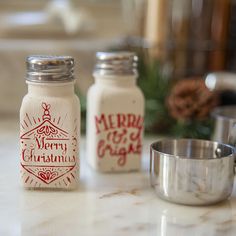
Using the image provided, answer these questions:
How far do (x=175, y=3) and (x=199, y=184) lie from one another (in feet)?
2.10

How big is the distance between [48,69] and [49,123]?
6 centimetres

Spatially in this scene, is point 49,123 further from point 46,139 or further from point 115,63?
point 115,63

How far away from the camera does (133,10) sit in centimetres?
122

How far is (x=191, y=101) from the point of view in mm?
853

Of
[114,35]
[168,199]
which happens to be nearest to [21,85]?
[114,35]

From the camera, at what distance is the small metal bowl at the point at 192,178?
0.56m

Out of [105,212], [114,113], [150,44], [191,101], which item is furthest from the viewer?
[150,44]

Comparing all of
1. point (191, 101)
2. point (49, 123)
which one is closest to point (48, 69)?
point (49, 123)

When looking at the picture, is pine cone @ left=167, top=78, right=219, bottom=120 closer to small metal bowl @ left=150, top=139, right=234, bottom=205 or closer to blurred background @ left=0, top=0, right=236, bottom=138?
blurred background @ left=0, top=0, right=236, bottom=138

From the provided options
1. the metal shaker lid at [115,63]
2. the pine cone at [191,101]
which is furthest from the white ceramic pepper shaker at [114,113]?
the pine cone at [191,101]

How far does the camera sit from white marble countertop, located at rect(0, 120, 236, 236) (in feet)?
1.69

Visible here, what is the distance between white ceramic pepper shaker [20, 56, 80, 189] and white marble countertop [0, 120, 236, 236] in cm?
3

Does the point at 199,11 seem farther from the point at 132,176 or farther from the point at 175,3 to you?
the point at 132,176

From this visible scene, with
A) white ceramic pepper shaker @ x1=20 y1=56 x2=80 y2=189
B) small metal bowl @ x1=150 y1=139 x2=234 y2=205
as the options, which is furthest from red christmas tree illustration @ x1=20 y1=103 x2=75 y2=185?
small metal bowl @ x1=150 y1=139 x2=234 y2=205
